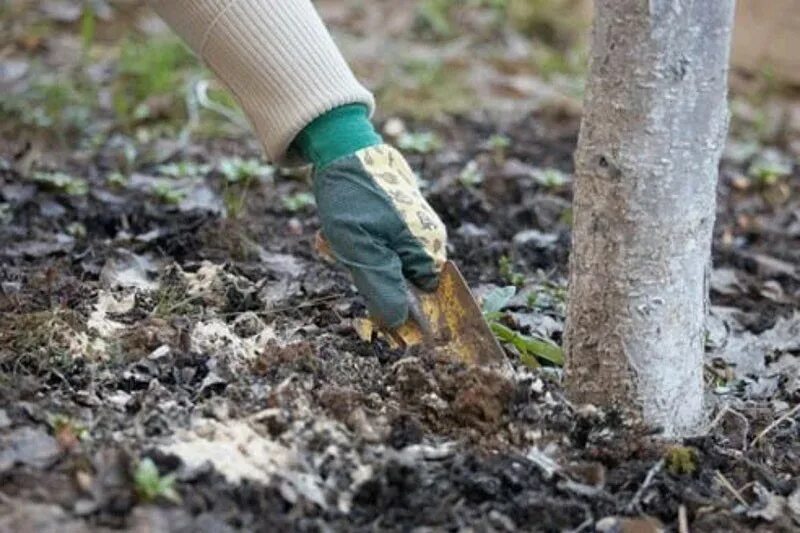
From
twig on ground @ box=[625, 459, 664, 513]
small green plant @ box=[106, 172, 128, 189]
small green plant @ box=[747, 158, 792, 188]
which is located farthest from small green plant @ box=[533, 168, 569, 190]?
twig on ground @ box=[625, 459, 664, 513]

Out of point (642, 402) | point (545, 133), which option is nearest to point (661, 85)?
point (642, 402)

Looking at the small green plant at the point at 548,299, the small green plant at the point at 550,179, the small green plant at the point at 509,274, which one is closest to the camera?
the small green plant at the point at 548,299

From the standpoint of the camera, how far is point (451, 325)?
202 cm

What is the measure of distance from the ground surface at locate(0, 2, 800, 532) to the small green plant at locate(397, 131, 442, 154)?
0.12m

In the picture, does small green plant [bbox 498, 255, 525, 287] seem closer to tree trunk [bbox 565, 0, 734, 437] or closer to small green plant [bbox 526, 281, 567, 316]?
small green plant [bbox 526, 281, 567, 316]

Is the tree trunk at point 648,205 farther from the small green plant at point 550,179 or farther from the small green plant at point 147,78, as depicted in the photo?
the small green plant at point 147,78

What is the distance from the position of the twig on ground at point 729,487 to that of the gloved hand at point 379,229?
483mm

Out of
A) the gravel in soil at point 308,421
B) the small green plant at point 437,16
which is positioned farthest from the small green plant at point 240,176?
the small green plant at point 437,16

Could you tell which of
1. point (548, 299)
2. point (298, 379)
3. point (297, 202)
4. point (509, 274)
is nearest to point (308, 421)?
point (298, 379)

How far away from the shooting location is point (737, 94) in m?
4.56

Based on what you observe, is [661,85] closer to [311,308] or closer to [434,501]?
[434,501]

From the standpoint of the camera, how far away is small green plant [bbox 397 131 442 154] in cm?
354

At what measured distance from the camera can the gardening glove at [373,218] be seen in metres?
1.98

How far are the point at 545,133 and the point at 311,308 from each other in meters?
1.80
